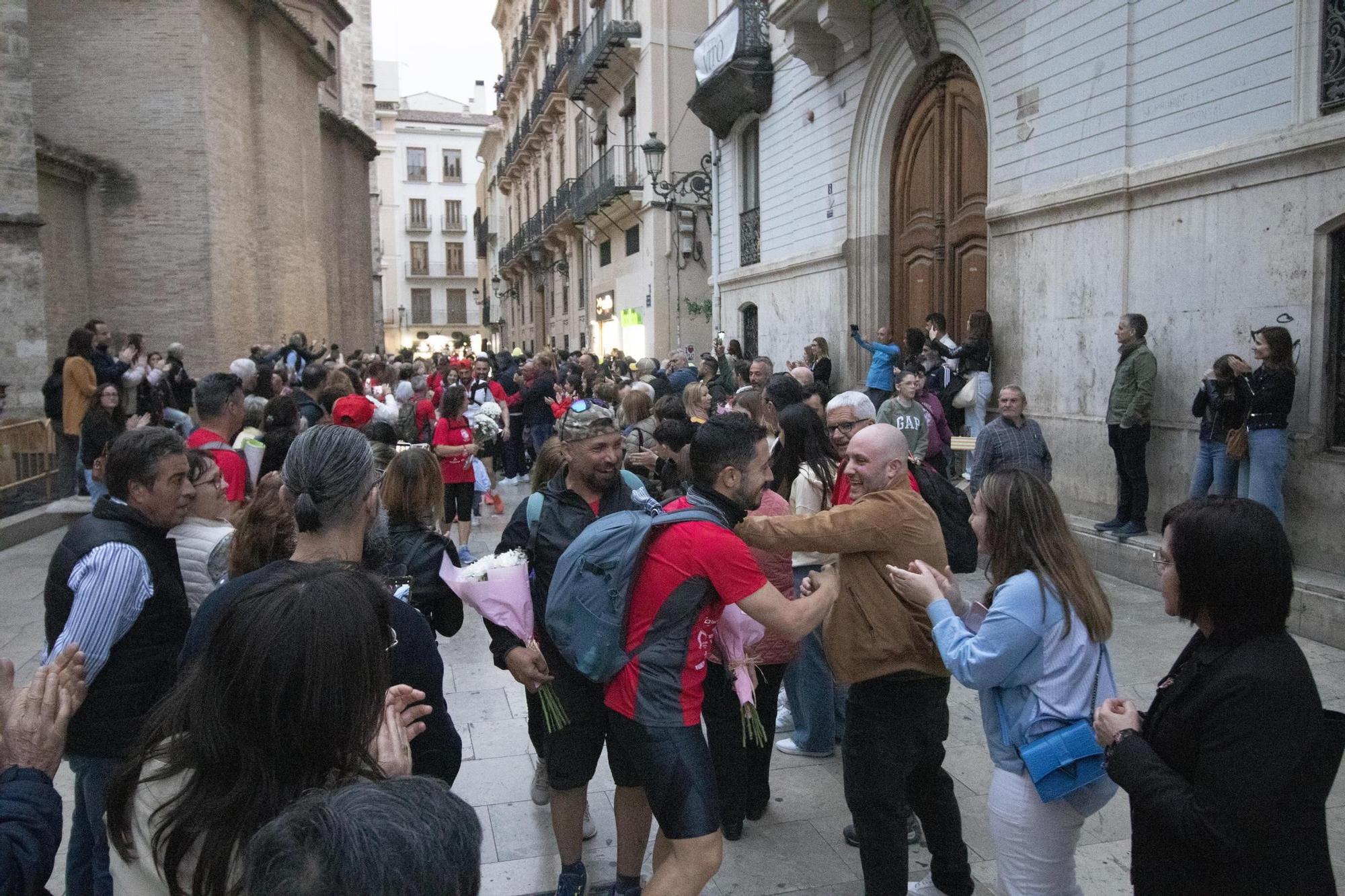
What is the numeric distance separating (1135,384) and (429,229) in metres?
63.4

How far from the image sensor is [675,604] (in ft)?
9.76

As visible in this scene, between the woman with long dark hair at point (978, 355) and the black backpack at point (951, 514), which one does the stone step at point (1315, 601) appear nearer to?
the black backpack at point (951, 514)

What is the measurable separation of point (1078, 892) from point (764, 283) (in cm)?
1452

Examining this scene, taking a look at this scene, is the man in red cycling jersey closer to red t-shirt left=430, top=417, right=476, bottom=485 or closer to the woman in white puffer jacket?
the woman in white puffer jacket

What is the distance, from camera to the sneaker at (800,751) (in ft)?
16.1

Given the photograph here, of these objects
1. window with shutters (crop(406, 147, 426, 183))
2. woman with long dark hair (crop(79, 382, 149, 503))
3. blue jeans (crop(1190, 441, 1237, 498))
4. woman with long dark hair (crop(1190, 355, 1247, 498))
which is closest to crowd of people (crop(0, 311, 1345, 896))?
woman with long dark hair (crop(1190, 355, 1247, 498))

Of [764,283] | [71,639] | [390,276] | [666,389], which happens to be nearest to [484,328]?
[390,276]

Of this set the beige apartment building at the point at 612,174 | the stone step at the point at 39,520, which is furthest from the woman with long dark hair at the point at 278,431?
the beige apartment building at the point at 612,174

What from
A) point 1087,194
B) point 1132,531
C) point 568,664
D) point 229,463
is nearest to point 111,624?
point 568,664

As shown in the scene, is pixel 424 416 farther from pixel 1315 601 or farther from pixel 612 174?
pixel 612 174

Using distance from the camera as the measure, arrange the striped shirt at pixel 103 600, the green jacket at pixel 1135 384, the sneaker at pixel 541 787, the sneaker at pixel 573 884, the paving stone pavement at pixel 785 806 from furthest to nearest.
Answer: the green jacket at pixel 1135 384
the sneaker at pixel 541 787
the paving stone pavement at pixel 785 806
the sneaker at pixel 573 884
the striped shirt at pixel 103 600

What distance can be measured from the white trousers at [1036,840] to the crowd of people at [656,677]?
11 mm

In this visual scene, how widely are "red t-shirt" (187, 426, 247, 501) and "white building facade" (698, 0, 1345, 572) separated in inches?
272

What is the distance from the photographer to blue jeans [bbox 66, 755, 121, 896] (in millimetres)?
2844
